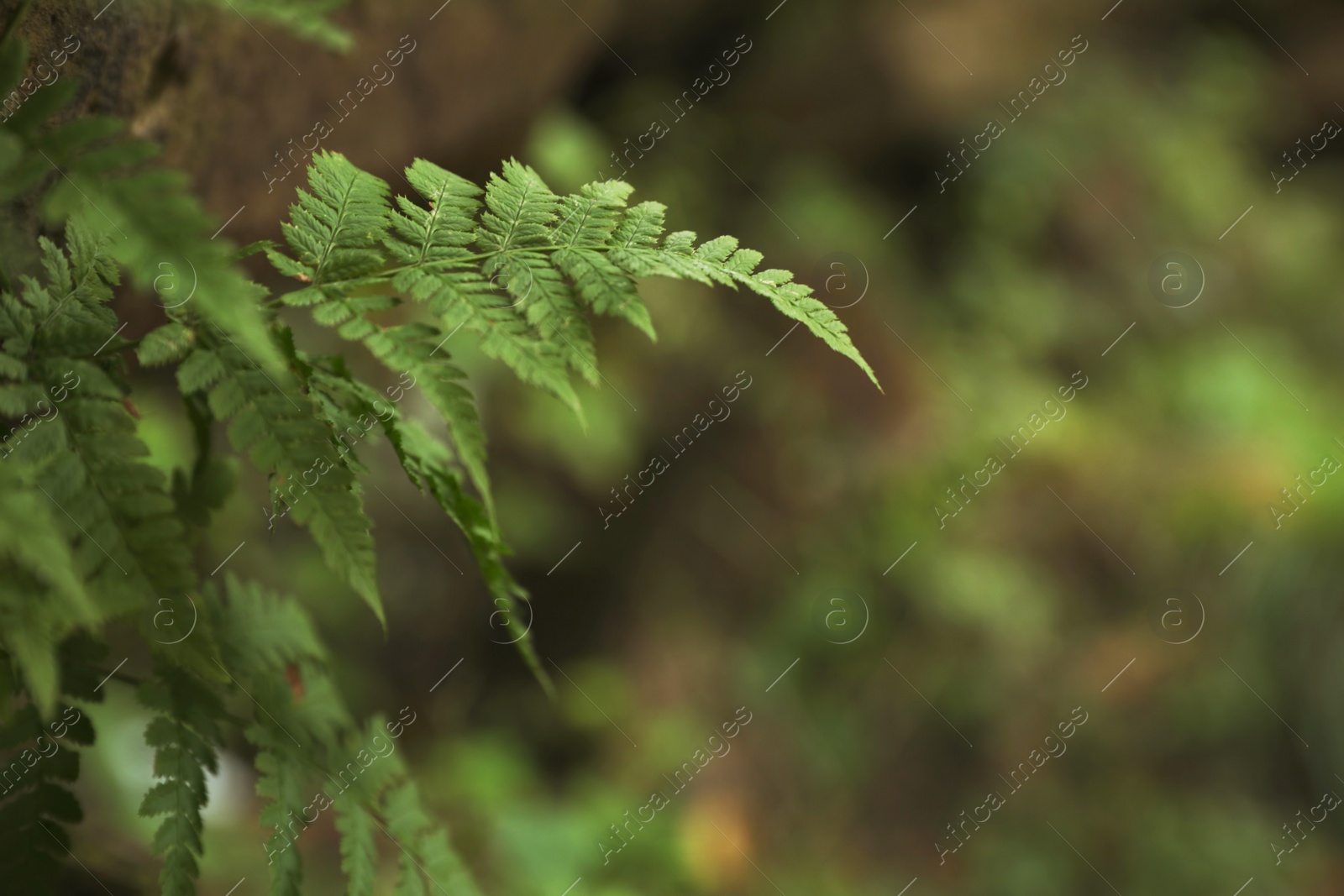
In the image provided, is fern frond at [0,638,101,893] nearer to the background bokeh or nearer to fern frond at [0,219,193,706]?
fern frond at [0,219,193,706]

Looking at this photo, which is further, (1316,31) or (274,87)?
(1316,31)

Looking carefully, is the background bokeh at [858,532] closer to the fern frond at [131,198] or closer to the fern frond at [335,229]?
the fern frond at [335,229]

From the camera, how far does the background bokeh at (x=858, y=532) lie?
3.69 meters

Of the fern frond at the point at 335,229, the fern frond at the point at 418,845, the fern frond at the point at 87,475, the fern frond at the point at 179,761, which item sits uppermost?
the fern frond at the point at 335,229

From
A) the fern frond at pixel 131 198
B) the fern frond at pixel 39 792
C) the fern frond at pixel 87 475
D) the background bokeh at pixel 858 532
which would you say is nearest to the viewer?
the fern frond at pixel 131 198

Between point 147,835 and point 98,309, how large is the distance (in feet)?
7.36

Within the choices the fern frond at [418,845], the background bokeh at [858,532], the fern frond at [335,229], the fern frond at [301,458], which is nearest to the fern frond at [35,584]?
the fern frond at [301,458]

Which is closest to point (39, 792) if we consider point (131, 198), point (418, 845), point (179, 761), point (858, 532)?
point (179, 761)

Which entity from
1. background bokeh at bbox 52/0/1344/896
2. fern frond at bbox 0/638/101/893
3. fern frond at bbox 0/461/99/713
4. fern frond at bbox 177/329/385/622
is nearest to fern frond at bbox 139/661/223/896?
fern frond at bbox 0/638/101/893

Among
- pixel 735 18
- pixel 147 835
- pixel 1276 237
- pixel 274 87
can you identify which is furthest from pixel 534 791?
pixel 1276 237

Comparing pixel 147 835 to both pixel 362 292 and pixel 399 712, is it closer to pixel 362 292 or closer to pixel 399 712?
pixel 399 712

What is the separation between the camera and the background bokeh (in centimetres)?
369

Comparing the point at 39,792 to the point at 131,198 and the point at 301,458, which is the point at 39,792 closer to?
the point at 301,458

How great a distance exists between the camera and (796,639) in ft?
14.1
